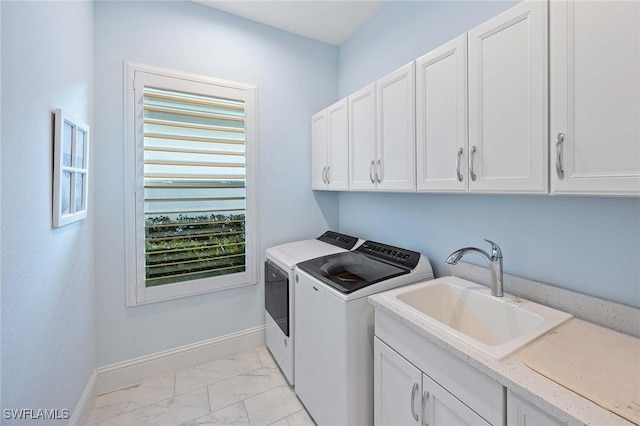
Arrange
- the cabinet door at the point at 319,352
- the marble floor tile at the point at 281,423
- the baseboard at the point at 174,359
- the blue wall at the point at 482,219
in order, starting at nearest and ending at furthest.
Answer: the blue wall at the point at 482,219
the cabinet door at the point at 319,352
the marble floor tile at the point at 281,423
the baseboard at the point at 174,359

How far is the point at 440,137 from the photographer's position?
4.58ft

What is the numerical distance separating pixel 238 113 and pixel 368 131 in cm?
114

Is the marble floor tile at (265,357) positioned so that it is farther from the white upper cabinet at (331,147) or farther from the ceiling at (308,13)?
the ceiling at (308,13)

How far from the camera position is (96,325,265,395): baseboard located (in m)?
1.98

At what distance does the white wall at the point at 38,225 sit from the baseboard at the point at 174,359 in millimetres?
396

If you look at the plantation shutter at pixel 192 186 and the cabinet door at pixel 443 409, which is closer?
the cabinet door at pixel 443 409

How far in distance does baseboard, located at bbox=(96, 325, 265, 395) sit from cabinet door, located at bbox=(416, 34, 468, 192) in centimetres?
196

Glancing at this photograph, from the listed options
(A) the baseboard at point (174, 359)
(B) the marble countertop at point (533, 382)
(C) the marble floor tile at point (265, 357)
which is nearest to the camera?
(B) the marble countertop at point (533, 382)

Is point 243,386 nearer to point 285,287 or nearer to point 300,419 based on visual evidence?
point 300,419

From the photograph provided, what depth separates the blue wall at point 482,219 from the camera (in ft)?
3.59

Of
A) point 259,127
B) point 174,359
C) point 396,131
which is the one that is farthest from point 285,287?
point 259,127

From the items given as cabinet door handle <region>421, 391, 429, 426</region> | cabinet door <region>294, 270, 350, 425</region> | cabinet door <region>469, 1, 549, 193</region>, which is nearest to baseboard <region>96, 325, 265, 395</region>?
cabinet door <region>294, 270, 350, 425</region>

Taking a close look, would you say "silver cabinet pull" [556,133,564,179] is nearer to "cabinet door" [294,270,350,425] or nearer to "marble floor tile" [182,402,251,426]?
"cabinet door" [294,270,350,425]

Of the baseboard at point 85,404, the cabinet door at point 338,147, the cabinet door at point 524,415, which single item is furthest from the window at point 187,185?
the cabinet door at point 524,415
